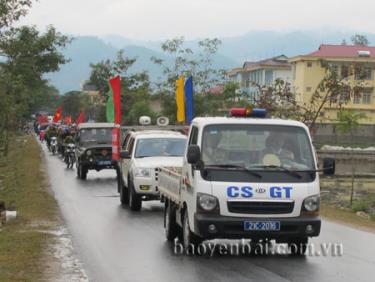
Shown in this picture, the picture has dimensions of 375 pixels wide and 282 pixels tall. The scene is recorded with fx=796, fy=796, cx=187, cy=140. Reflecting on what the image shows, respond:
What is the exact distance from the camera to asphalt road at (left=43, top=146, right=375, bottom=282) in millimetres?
10258

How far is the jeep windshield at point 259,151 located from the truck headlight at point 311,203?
11.9 inches

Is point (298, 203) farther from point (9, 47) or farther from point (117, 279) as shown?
point (9, 47)

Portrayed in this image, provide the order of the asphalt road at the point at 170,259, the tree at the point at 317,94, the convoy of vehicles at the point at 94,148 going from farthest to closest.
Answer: the convoy of vehicles at the point at 94,148
the tree at the point at 317,94
the asphalt road at the point at 170,259

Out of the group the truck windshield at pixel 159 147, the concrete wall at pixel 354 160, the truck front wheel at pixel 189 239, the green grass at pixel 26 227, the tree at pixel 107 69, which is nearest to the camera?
the green grass at pixel 26 227

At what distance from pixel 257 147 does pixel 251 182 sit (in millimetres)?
776

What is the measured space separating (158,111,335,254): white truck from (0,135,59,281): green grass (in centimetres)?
241

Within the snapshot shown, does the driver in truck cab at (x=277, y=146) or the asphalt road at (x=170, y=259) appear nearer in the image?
the asphalt road at (x=170, y=259)

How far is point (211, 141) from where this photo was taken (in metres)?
11.7

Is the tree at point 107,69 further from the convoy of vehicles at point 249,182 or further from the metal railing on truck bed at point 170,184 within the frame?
the convoy of vehicles at point 249,182

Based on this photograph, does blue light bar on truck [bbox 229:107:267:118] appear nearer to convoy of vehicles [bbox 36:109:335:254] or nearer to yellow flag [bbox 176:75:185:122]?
convoy of vehicles [bbox 36:109:335:254]

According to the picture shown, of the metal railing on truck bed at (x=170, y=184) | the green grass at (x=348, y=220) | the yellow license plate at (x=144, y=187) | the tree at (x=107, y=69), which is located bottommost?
the green grass at (x=348, y=220)

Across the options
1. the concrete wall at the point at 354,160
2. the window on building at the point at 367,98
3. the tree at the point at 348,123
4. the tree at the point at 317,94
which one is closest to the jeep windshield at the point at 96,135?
the tree at the point at 317,94

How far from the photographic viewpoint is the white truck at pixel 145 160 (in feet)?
63.0

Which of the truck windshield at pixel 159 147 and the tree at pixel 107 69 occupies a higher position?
the tree at pixel 107 69
